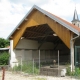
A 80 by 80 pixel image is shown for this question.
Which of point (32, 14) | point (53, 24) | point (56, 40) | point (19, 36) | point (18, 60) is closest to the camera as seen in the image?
point (53, 24)

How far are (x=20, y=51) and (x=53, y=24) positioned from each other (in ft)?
22.8

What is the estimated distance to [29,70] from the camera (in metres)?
16.4

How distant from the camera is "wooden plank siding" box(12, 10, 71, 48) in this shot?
1519 centimetres

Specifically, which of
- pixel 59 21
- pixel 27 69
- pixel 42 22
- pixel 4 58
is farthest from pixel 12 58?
pixel 59 21

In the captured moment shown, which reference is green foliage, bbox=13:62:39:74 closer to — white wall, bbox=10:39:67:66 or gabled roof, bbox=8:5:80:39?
white wall, bbox=10:39:67:66

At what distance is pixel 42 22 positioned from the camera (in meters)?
17.3

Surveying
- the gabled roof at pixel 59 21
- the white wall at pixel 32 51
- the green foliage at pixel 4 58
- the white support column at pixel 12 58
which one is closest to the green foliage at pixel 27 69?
the white support column at pixel 12 58

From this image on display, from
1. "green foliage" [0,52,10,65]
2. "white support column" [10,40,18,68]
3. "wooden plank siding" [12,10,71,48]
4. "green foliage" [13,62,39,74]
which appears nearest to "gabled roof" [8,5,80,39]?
"wooden plank siding" [12,10,71,48]

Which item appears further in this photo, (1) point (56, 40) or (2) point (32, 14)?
(1) point (56, 40)

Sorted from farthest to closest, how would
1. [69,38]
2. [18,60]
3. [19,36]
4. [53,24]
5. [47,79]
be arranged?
[18,60]
[19,36]
[53,24]
[69,38]
[47,79]

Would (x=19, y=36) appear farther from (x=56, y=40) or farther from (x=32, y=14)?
(x=56, y=40)

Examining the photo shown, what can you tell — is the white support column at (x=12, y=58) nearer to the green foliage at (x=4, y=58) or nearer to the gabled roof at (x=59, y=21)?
the green foliage at (x=4, y=58)

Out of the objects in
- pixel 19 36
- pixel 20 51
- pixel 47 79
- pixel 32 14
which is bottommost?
pixel 47 79

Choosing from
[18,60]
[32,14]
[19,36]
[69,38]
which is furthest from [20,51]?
[69,38]
